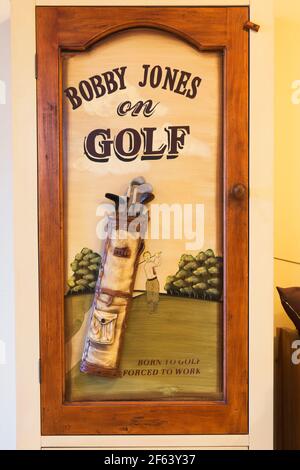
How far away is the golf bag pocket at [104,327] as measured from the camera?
1.22m

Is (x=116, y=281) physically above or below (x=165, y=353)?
above

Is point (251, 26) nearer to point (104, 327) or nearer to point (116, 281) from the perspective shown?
point (116, 281)

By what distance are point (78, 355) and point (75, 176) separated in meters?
0.49

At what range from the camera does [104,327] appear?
47.9 inches

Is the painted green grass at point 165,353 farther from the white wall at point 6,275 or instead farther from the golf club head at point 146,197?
the white wall at point 6,275

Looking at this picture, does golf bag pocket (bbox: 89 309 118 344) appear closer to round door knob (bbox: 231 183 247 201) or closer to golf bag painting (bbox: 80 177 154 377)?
golf bag painting (bbox: 80 177 154 377)

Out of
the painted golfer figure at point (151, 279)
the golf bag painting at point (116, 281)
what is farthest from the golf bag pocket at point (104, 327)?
the painted golfer figure at point (151, 279)

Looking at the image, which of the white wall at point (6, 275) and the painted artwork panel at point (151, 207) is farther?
the white wall at point (6, 275)

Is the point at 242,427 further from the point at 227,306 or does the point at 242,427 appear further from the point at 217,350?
the point at 227,306

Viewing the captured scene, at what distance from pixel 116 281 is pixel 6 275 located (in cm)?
61

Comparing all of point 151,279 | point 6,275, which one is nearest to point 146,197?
point 151,279

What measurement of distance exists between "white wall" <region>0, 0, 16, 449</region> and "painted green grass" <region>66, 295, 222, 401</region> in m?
0.51

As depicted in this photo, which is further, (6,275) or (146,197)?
(6,275)

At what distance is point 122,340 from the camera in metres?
1.22
